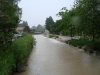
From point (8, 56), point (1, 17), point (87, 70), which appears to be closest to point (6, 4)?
point (1, 17)

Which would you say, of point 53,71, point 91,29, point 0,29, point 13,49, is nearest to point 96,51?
point 91,29

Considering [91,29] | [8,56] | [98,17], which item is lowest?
[8,56]

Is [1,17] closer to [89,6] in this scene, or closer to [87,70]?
[87,70]

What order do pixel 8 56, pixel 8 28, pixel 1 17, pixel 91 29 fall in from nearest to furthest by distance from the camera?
pixel 8 56 < pixel 1 17 < pixel 8 28 < pixel 91 29

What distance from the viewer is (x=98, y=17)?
498 inches

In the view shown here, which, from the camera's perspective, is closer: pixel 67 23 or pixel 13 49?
pixel 13 49

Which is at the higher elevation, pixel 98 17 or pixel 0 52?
pixel 98 17

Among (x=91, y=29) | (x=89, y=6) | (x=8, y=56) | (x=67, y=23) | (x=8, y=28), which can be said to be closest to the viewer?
(x=8, y=56)

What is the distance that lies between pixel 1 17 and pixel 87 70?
5.00m

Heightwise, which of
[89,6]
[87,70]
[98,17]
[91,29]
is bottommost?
[87,70]

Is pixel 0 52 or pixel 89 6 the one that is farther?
pixel 89 6

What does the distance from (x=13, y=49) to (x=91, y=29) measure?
8.23 metres

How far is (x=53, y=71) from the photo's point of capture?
25.5 feet

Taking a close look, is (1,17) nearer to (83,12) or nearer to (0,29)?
(0,29)
